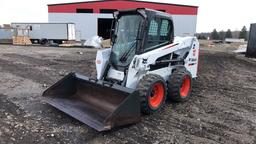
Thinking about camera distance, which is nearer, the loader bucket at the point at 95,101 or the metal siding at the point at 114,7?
the loader bucket at the point at 95,101

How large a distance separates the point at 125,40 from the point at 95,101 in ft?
4.88

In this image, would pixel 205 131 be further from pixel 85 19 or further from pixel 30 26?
pixel 85 19

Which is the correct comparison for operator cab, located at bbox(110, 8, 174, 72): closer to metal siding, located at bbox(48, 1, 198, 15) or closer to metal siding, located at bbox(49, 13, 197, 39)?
metal siding, located at bbox(48, 1, 198, 15)

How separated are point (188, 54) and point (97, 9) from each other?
29686 mm

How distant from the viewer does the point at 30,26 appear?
2998cm

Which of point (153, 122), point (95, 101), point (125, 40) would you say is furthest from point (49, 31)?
point (153, 122)

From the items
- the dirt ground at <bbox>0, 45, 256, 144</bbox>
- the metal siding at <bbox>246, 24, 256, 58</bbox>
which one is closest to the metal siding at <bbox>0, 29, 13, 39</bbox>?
the metal siding at <bbox>246, 24, 256, 58</bbox>

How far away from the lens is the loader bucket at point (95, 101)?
4.29 meters

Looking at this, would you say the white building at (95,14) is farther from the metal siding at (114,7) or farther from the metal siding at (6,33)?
the metal siding at (6,33)

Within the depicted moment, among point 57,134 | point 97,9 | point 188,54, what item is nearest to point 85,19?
point 97,9

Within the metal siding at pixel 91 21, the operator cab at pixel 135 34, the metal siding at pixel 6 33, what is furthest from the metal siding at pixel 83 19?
the operator cab at pixel 135 34

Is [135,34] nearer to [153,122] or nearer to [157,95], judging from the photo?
[157,95]

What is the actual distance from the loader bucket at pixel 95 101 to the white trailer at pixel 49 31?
23.8 m

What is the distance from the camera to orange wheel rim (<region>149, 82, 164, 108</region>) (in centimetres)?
528
